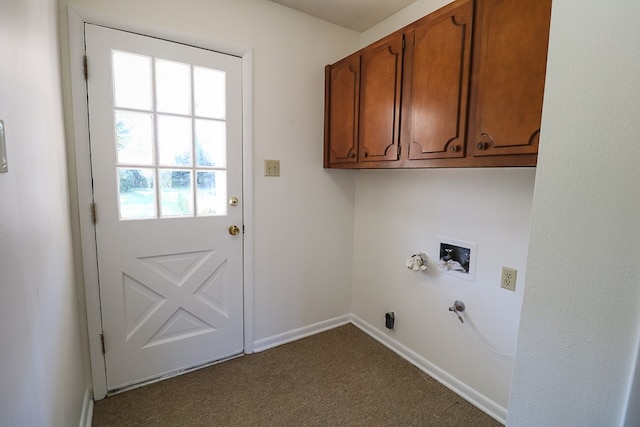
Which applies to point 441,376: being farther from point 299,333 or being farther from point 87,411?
point 87,411

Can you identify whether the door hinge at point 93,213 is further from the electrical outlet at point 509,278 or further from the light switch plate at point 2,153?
the electrical outlet at point 509,278

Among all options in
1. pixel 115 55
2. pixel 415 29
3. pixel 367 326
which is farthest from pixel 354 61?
pixel 367 326

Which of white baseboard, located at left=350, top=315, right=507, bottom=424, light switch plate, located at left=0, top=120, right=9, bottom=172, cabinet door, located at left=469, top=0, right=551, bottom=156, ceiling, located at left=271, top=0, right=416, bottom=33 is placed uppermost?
ceiling, located at left=271, top=0, right=416, bottom=33

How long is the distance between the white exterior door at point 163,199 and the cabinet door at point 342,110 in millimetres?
658

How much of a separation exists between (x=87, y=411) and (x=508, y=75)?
256 cm

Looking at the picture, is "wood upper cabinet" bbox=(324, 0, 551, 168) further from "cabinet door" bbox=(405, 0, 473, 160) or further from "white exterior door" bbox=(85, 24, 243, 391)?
"white exterior door" bbox=(85, 24, 243, 391)

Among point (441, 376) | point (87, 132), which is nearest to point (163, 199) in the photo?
point (87, 132)

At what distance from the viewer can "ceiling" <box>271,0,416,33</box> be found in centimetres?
198

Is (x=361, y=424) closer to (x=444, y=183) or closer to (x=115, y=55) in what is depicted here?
(x=444, y=183)

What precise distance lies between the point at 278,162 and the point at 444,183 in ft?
3.66

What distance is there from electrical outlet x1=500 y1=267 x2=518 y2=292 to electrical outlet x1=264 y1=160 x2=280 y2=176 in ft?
4.96

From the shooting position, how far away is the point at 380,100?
183 cm

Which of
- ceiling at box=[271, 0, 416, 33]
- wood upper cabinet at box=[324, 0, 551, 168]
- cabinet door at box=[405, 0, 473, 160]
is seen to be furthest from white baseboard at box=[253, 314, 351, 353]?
ceiling at box=[271, 0, 416, 33]

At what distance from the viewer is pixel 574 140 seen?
2.13 ft
